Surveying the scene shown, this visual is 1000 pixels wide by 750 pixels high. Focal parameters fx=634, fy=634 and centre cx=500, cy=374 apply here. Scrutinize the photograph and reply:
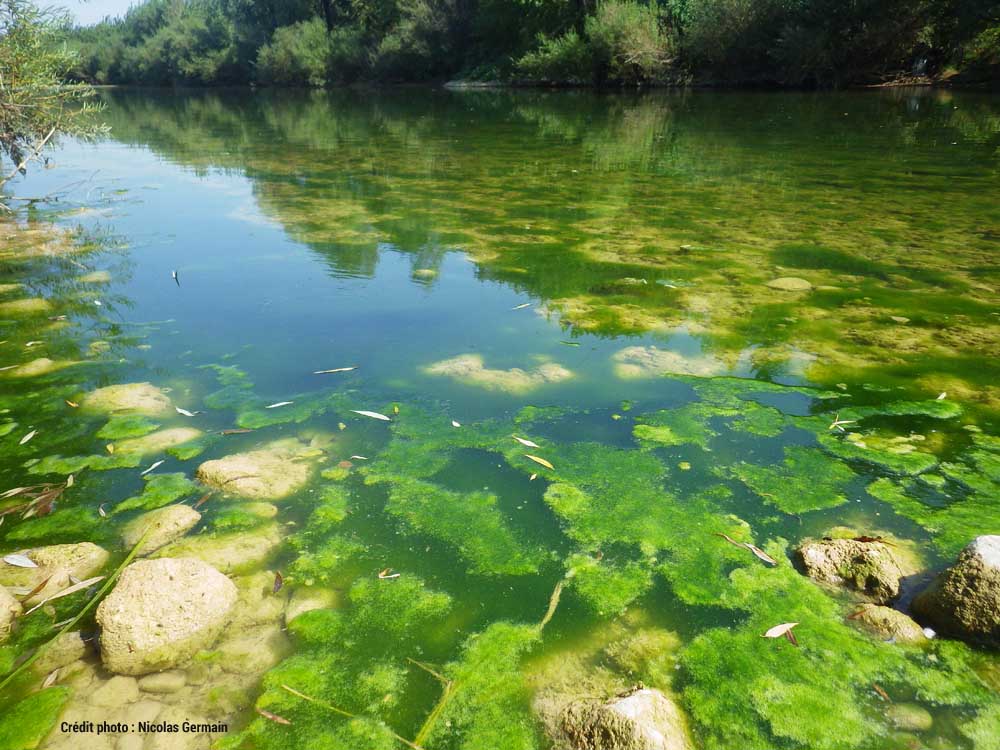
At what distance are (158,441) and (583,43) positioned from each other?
28513mm

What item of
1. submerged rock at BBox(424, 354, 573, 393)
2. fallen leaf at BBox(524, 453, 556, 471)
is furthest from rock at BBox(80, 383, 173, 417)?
fallen leaf at BBox(524, 453, 556, 471)

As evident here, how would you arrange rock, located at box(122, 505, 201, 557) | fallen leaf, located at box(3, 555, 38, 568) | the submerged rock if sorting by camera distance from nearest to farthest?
1. fallen leaf, located at box(3, 555, 38, 568)
2. rock, located at box(122, 505, 201, 557)
3. the submerged rock

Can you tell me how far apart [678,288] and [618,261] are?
792 millimetres

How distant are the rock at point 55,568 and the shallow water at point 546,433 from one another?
3.2 inches

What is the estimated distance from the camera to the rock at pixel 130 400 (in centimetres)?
322

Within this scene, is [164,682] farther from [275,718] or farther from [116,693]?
[275,718]

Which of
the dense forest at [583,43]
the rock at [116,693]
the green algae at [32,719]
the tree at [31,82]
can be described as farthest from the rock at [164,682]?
the dense forest at [583,43]

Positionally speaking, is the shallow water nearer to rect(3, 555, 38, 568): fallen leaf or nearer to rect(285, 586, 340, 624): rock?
rect(285, 586, 340, 624): rock

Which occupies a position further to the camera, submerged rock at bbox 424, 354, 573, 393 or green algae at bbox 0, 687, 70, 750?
submerged rock at bbox 424, 354, 573, 393

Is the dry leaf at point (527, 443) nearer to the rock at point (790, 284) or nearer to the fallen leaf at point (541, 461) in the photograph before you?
the fallen leaf at point (541, 461)

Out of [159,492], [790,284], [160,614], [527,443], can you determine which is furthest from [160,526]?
[790,284]

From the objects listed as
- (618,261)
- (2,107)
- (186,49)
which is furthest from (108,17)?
(618,261)

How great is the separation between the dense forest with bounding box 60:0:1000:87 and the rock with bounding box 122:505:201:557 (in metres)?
21.1

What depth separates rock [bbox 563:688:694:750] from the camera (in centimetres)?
153
